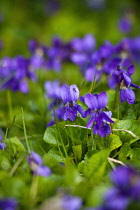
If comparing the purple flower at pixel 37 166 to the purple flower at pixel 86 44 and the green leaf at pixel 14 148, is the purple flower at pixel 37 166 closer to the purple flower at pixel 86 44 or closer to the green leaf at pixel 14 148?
the green leaf at pixel 14 148

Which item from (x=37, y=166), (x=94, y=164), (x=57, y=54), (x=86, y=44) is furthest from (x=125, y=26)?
(x=37, y=166)

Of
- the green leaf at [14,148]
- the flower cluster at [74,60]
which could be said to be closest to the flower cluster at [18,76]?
the flower cluster at [74,60]

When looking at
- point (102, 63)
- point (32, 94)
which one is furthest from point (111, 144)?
point (32, 94)

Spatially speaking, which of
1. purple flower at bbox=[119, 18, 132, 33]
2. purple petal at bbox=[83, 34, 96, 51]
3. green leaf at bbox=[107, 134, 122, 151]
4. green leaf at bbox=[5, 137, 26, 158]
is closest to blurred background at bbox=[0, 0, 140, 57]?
purple flower at bbox=[119, 18, 132, 33]

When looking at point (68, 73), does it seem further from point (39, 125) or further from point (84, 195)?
point (84, 195)

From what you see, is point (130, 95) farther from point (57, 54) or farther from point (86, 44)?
point (57, 54)

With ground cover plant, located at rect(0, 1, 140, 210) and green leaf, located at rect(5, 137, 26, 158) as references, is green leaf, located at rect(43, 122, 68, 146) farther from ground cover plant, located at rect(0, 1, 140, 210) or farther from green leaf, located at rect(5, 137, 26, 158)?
green leaf, located at rect(5, 137, 26, 158)
